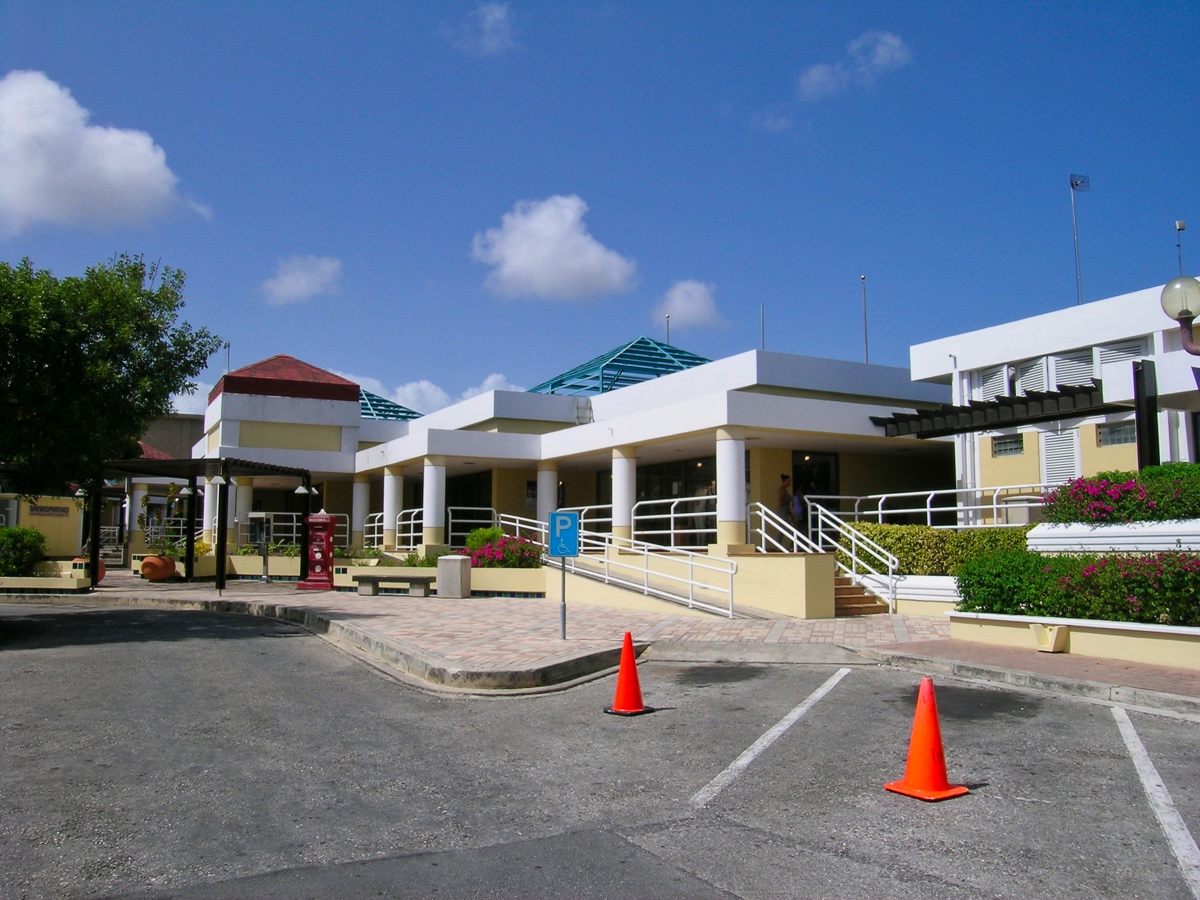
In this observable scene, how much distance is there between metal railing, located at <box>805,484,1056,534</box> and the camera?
57.2 feet

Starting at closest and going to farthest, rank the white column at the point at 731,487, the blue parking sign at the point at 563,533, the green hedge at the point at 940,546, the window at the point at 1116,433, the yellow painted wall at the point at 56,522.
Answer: the blue parking sign at the point at 563,533
the green hedge at the point at 940,546
the window at the point at 1116,433
the white column at the point at 731,487
the yellow painted wall at the point at 56,522

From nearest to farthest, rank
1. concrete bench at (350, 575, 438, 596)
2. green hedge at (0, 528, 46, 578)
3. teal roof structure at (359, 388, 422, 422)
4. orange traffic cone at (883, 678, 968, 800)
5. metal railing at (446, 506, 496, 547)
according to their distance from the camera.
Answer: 1. orange traffic cone at (883, 678, 968, 800)
2. concrete bench at (350, 575, 438, 596)
3. green hedge at (0, 528, 46, 578)
4. metal railing at (446, 506, 496, 547)
5. teal roof structure at (359, 388, 422, 422)

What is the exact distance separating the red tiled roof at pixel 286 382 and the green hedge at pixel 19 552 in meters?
9.25

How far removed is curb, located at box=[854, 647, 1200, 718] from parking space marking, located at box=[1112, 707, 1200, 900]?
963mm

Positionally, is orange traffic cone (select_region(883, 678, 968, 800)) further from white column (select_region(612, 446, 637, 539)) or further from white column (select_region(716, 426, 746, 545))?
white column (select_region(612, 446, 637, 539))

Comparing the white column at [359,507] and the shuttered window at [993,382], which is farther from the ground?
the shuttered window at [993,382]

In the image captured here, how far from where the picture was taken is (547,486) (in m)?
27.0

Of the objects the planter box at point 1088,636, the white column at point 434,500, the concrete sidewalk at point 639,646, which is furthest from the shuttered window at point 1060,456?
the white column at point 434,500

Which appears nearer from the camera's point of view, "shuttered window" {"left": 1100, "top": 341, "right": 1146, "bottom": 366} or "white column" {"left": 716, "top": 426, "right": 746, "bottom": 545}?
"shuttered window" {"left": 1100, "top": 341, "right": 1146, "bottom": 366}

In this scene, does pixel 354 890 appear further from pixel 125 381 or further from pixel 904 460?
pixel 904 460

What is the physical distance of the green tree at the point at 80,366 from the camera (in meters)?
13.8

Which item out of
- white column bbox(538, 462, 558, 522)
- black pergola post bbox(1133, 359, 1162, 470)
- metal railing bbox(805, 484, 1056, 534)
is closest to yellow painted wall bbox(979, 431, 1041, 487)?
metal railing bbox(805, 484, 1056, 534)

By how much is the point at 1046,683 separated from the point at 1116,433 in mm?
10656

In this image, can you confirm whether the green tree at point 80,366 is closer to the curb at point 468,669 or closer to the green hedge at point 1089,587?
the curb at point 468,669
